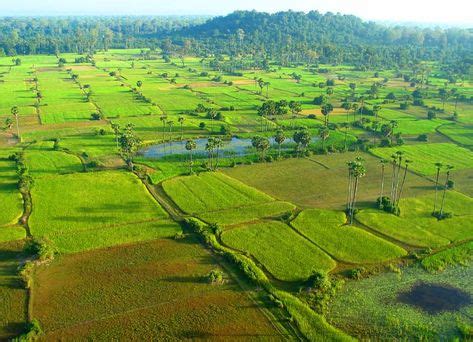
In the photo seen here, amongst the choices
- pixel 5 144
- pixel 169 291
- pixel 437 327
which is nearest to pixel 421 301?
pixel 437 327

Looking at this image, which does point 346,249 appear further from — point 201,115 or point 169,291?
point 201,115

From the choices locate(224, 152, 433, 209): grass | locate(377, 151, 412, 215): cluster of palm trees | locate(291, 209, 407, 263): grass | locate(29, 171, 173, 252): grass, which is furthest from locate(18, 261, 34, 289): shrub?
locate(377, 151, 412, 215): cluster of palm trees

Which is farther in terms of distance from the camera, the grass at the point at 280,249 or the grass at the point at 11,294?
the grass at the point at 280,249

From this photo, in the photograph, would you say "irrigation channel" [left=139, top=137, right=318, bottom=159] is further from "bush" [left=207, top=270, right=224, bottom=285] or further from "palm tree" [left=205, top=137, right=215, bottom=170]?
"bush" [left=207, top=270, right=224, bottom=285]

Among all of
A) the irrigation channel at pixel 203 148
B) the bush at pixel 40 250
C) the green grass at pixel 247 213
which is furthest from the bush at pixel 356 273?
the irrigation channel at pixel 203 148

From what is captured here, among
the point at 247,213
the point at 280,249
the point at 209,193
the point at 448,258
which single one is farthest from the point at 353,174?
the point at 209,193

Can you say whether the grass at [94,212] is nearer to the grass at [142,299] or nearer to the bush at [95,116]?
the grass at [142,299]
